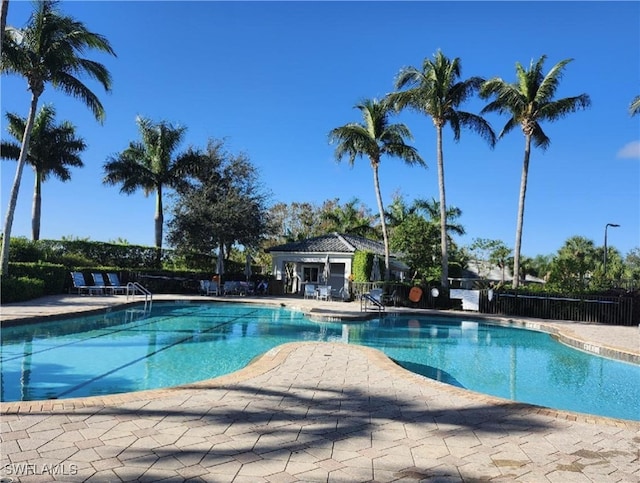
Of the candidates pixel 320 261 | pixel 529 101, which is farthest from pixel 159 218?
pixel 529 101

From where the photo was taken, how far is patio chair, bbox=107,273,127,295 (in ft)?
70.2

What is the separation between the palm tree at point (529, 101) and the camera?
20.9m

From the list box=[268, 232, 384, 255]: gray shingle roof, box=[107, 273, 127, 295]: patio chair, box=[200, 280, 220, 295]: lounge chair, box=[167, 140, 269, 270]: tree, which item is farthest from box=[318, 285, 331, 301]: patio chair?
box=[107, 273, 127, 295]: patio chair

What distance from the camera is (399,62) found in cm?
2344

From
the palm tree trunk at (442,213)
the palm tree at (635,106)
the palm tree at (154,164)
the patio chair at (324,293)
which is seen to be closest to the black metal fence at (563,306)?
the palm tree trunk at (442,213)

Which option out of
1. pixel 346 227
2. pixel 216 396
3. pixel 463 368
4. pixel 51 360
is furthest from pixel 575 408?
pixel 346 227

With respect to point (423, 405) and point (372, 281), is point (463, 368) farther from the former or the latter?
point (372, 281)

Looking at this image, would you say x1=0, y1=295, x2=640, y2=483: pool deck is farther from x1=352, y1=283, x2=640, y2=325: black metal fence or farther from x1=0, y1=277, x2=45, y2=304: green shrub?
x1=352, y1=283, x2=640, y2=325: black metal fence

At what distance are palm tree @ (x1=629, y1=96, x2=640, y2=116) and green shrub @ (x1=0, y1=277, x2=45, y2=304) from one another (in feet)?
77.3

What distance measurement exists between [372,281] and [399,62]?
11.6 meters

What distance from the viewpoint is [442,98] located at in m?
22.2

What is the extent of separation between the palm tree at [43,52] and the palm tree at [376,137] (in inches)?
482

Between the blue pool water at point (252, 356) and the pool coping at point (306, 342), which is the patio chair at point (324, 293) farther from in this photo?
the blue pool water at point (252, 356)

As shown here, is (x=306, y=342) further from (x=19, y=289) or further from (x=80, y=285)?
(x=80, y=285)
